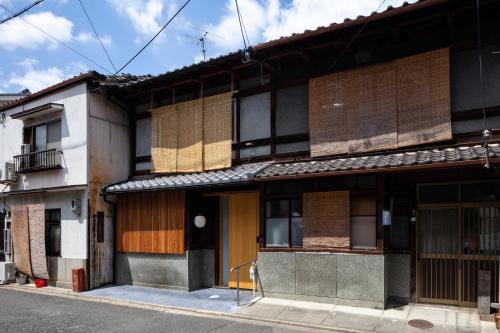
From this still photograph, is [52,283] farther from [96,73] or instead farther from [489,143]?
[489,143]

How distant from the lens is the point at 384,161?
29.8 feet

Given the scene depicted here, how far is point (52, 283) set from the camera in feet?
48.2

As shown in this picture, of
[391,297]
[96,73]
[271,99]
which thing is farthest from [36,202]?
[391,297]

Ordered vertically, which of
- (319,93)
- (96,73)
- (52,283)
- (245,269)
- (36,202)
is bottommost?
(52,283)

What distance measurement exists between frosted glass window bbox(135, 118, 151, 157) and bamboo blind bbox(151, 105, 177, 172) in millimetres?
608

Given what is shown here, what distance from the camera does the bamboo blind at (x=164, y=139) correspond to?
1377 cm

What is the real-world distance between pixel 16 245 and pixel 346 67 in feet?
46.2

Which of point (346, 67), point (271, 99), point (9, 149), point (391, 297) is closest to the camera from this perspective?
point (391, 297)

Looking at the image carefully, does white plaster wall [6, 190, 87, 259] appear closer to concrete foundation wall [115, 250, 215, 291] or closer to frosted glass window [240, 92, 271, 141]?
concrete foundation wall [115, 250, 215, 291]

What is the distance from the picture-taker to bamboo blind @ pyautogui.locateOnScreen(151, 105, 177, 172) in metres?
13.8

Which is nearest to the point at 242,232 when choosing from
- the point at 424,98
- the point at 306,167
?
the point at 306,167

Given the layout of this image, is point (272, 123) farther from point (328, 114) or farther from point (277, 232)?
point (277, 232)

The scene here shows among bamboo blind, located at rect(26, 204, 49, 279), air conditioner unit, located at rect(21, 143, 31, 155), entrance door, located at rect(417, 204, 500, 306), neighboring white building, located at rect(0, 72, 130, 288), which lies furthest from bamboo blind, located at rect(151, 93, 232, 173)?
entrance door, located at rect(417, 204, 500, 306)

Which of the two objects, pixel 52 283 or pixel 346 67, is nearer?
pixel 346 67
